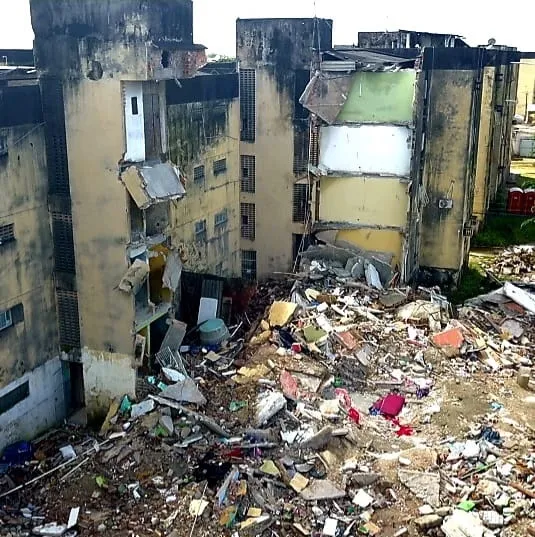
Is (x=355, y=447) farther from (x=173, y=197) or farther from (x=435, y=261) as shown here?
(x=435, y=261)

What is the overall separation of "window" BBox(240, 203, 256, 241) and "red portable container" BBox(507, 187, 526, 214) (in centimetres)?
1689

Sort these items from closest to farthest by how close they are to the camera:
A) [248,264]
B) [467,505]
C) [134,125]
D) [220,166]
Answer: [467,505] < [134,125] < [220,166] < [248,264]

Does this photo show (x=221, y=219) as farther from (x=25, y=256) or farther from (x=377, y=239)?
(x=25, y=256)

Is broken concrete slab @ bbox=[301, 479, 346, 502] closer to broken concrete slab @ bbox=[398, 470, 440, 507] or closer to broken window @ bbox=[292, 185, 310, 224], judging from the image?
broken concrete slab @ bbox=[398, 470, 440, 507]

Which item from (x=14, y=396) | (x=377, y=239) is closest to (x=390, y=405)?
(x=14, y=396)

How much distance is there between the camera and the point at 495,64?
3098cm

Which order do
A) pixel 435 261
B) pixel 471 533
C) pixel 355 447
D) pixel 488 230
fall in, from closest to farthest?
pixel 471 533, pixel 355 447, pixel 435 261, pixel 488 230

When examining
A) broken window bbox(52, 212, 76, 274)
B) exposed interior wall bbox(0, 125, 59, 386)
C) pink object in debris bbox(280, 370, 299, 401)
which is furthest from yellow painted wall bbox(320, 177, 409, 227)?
exposed interior wall bbox(0, 125, 59, 386)

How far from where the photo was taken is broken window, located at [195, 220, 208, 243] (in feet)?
70.9

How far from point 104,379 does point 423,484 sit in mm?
8126

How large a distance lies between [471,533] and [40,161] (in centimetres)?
1193

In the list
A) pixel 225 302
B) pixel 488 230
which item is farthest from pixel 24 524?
pixel 488 230

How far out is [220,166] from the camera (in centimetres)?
2280

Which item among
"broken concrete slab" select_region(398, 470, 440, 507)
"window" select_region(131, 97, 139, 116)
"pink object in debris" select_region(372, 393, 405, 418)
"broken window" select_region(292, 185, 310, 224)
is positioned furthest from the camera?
"broken window" select_region(292, 185, 310, 224)
